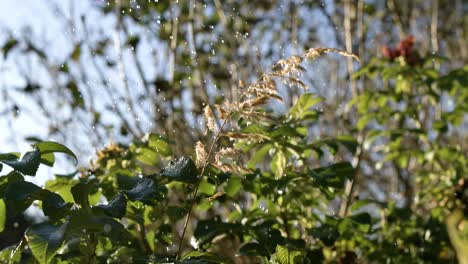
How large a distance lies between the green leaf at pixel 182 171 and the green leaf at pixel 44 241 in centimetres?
23

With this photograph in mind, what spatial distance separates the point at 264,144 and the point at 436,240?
611 mm

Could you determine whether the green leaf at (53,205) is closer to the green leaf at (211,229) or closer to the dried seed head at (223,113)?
the dried seed head at (223,113)

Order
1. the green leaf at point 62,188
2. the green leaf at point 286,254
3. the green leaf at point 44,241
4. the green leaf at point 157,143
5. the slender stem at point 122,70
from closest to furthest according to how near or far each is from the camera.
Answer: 1. the green leaf at point 44,241
2. the green leaf at point 286,254
3. the green leaf at point 62,188
4. the green leaf at point 157,143
5. the slender stem at point 122,70

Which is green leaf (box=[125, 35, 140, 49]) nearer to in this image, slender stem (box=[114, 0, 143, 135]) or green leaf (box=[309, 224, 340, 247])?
slender stem (box=[114, 0, 143, 135])

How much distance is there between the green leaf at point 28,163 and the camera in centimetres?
102

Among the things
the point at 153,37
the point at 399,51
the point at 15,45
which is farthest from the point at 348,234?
the point at 15,45

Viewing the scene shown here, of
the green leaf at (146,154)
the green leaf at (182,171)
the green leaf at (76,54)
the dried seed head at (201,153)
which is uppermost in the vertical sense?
the green leaf at (76,54)

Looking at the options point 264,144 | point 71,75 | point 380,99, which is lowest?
point 264,144

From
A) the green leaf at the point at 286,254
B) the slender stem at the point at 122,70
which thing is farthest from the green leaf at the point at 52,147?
the slender stem at the point at 122,70

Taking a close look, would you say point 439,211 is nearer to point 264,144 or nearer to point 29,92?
point 264,144

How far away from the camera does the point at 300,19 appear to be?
4270mm

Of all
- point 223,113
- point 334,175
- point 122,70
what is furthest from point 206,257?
point 122,70

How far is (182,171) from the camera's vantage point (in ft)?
3.39

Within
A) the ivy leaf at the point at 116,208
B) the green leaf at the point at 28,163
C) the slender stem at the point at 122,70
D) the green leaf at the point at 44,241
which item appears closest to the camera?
the green leaf at the point at 44,241
